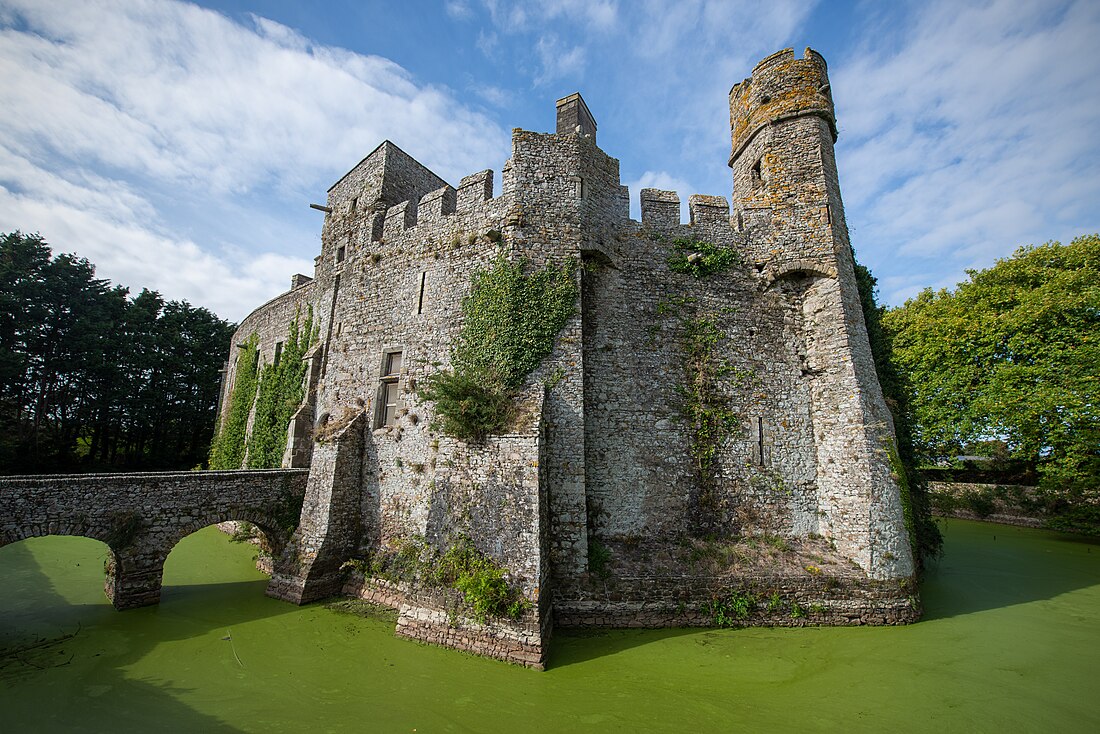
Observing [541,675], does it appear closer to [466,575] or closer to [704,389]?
[466,575]

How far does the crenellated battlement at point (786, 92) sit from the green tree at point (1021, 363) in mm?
13119

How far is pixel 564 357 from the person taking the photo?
923 centimetres

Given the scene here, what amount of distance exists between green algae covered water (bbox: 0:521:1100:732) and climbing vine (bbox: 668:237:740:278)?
7.75 metres

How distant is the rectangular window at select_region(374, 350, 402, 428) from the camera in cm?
1114

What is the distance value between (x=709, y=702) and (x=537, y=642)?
2.62 m

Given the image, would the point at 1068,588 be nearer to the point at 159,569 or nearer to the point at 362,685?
the point at 362,685

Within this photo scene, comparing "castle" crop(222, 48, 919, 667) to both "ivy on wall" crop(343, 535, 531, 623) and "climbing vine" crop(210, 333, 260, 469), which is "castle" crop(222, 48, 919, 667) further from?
"climbing vine" crop(210, 333, 260, 469)

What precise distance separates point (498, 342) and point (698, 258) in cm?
537

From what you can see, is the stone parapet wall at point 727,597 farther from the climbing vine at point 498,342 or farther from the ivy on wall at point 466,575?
the climbing vine at point 498,342

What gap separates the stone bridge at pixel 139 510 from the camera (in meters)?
8.54

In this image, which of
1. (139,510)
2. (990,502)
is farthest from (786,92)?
(990,502)

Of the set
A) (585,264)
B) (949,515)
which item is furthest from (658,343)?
(949,515)

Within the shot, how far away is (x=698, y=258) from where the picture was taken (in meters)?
10.9

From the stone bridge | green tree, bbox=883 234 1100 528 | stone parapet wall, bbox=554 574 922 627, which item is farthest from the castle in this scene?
green tree, bbox=883 234 1100 528
